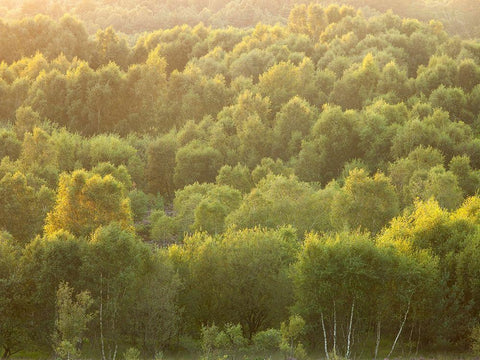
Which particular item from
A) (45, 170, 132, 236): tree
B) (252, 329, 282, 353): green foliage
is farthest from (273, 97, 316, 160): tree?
(252, 329, 282, 353): green foliage

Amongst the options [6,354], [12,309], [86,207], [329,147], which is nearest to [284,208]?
[86,207]

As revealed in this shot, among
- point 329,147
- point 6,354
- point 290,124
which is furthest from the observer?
point 290,124

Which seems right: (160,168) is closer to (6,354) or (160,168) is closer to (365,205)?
(365,205)

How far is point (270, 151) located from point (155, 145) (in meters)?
26.7

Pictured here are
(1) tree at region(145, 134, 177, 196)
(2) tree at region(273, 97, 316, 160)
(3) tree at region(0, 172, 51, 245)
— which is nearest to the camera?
(3) tree at region(0, 172, 51, 245)

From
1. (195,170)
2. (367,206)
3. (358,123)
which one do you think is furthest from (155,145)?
(367,206)

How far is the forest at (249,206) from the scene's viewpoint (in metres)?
62.3

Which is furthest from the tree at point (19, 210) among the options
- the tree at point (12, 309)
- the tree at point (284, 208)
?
the tree at point (284, 208)

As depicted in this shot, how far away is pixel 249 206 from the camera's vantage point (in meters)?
97.4

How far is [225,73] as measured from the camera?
620 feet

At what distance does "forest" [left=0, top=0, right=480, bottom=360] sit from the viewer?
62.3 meters

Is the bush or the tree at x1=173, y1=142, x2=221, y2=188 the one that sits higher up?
the bush

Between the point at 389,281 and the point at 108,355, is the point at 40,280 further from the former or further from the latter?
the point at 389,281

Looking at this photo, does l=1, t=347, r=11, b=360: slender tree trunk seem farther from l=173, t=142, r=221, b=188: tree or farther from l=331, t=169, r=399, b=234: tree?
l=173, t=142, r=221, b=188: tree
